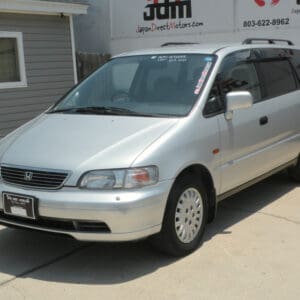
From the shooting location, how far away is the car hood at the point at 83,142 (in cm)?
404

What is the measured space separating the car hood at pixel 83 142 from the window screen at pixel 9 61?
6.70 meters

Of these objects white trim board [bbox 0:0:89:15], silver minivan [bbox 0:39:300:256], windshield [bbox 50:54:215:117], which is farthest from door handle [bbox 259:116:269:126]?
white trim board [bbox 0:0:89:15]

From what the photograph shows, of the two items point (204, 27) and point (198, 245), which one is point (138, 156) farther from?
point (204, 27)

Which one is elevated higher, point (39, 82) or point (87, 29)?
point (87, 29)

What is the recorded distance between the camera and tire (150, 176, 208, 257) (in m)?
4.21

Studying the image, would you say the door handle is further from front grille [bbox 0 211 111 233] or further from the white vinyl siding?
the white vinyl siding

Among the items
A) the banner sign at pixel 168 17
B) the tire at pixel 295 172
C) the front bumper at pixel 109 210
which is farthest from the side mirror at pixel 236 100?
the banner sign at pixel 168 17

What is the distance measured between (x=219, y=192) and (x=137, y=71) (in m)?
1.46

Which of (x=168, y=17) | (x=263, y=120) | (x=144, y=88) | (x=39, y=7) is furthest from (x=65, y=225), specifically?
(x=168, y=17)

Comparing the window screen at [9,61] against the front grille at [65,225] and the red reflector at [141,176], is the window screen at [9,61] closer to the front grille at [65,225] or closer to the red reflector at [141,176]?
the front grille at [65,225]

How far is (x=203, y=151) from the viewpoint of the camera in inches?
179

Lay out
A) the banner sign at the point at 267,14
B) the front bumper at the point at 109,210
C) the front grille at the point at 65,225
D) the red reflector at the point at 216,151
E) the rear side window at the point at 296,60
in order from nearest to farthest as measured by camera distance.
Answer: the front bumper at the point at 109,210 → the front grille at the point at 65,225 → the red reflector at the point at 216,151 → the rear side window at the point at 296,60 → the banner sign at the point at 267,14

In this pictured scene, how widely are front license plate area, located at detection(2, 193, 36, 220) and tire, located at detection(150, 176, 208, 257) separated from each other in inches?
37.5

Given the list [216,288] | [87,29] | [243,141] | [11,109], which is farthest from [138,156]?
[87,29]
